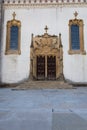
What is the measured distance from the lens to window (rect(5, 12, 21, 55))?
15.8 metres

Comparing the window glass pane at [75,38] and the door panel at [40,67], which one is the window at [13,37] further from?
the window glass pane at [75,38]

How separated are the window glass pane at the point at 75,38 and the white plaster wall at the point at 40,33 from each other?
17.5 inches

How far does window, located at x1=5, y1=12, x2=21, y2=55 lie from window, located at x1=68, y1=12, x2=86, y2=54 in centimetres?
363

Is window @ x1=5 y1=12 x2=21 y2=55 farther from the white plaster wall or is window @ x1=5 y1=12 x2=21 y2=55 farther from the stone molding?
the stone molding

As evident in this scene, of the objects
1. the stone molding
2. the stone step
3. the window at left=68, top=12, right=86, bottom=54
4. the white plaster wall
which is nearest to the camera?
the stone step

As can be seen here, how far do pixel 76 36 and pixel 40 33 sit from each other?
2517 millimetres

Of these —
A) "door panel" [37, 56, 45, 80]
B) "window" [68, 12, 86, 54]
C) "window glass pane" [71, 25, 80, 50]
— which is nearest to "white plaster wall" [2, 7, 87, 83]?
"window" [68, 12, 86, 54]

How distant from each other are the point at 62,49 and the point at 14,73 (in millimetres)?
3631

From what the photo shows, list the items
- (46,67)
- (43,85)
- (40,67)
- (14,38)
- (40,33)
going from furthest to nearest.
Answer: (14,38) → (40,33) → (40,67) → (46,67) → (43,85)

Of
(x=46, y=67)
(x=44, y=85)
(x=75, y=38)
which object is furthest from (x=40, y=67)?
(x=75, y=38)

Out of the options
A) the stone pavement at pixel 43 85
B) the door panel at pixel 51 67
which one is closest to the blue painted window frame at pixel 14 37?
the door panel at pixel 51 67

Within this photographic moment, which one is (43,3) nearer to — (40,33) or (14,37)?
(40,33)

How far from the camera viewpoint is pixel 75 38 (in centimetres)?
1588

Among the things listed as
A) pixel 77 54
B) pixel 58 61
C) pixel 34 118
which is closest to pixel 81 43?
pixel 77 54
